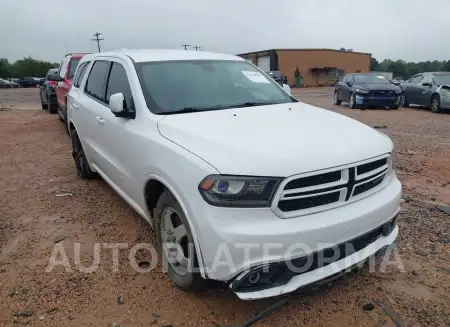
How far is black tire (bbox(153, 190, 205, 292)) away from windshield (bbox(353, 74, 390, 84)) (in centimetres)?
1423

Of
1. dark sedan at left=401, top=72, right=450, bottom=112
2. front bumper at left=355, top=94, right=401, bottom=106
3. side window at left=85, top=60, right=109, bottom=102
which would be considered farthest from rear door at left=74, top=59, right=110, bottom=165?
dark sedan at left=401, top=72, right=450, bottom=112

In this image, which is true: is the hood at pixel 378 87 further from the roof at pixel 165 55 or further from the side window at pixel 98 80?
the side window at pixel 98 80

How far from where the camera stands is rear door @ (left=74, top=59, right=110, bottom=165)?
4340mm

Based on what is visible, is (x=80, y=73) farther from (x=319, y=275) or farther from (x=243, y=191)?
(x=319, y=275)

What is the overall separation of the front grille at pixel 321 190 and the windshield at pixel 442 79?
13.6 metres

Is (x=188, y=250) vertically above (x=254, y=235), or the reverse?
(x=254, y=235)

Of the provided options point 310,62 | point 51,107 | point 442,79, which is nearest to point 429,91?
point 442,79

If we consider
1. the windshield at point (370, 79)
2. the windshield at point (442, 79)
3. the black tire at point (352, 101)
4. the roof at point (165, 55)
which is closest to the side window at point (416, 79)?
the windshield at point (442, 79)

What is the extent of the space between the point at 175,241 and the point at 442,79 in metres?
14.5

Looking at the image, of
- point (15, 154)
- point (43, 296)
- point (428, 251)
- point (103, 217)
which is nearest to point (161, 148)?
point (43, 296)

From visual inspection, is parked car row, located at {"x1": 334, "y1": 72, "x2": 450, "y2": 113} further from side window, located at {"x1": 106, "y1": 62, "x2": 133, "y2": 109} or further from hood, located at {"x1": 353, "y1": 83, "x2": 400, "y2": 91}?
side window, located at {"x1": 106, "y1": 62, "x2": 133, "y2": 109}

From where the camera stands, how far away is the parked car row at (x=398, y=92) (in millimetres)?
14148

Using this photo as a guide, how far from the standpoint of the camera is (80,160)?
5.62 m

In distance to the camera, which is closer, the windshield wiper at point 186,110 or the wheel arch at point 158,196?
the wheel arch at point 158,196
